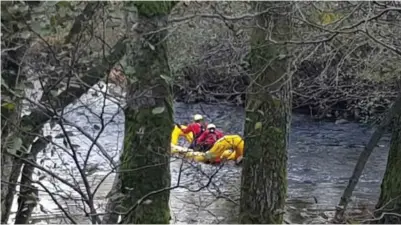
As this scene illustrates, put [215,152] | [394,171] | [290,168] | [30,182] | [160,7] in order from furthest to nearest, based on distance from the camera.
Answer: [290,168] → [394,171] → [160,7] → [215,152] → [30,182]

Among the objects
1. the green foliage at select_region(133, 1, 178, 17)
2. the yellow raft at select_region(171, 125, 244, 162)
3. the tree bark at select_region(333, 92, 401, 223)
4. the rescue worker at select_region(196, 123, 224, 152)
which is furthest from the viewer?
the tree bark at select_region(333, 92, 401, 223)

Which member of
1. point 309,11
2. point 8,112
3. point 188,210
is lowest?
point 188,210

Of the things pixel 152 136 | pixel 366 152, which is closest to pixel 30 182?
pixel 152 136

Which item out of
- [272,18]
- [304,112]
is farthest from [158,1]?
[304,112]

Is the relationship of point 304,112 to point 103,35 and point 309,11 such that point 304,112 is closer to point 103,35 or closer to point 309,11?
point 309,11

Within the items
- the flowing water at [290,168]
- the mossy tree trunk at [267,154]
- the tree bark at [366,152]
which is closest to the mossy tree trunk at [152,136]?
the flowing water at [290,168]

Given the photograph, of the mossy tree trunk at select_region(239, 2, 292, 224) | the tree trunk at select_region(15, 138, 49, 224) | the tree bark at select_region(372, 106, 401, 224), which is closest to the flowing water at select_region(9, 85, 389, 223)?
the tree trunk at select_region(15, 138, 49, 224)

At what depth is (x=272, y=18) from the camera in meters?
3.84

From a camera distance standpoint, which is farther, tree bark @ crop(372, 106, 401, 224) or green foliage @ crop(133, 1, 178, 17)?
tree bark @ crop(372, 106, 401, 224)

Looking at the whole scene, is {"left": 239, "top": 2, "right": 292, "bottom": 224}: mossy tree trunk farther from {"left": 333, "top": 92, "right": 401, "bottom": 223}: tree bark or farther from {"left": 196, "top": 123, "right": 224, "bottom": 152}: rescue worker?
{"left": 333, "top": 92, "right": 401, "bottom": 223}: tree bark

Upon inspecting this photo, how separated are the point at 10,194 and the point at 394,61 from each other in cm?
282

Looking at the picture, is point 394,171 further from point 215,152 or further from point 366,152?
point 215,152

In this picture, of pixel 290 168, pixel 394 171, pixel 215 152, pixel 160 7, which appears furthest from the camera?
pixel 290 168

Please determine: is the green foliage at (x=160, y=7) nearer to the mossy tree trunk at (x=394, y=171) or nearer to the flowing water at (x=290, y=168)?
the flowing water at (x=290, y=168)
